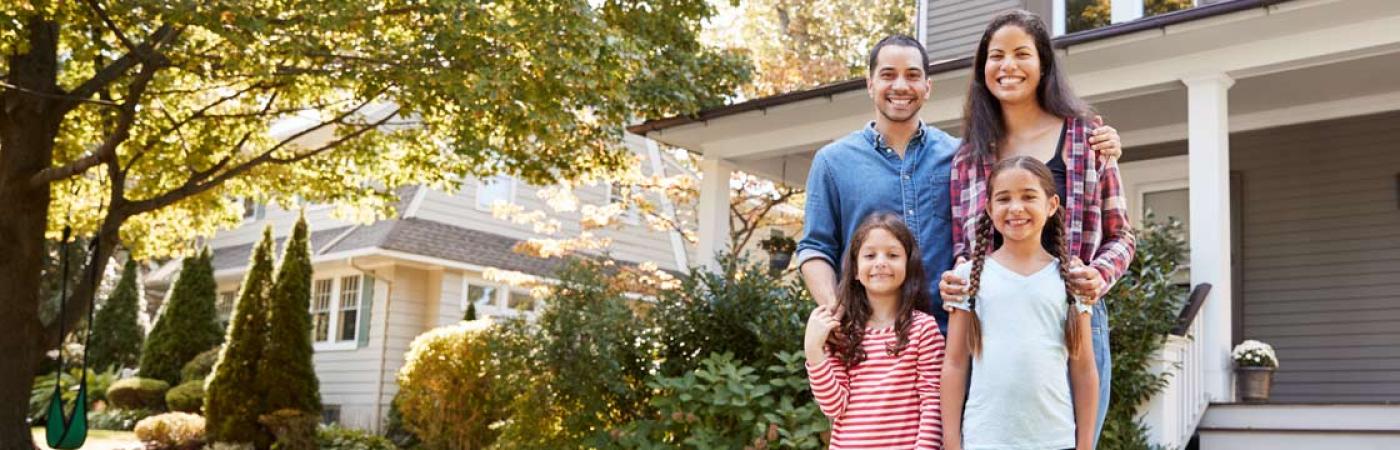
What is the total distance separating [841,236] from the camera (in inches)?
101

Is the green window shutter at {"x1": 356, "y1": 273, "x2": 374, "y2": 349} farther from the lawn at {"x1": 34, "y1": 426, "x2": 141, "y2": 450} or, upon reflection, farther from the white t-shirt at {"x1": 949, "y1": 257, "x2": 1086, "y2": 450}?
the white t-shirt at {"x1": 949, "y1": 257, "x2": 1086, "y2": 450}

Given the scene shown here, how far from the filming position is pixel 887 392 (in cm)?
226

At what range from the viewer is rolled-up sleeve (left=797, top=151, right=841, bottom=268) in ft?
8.36

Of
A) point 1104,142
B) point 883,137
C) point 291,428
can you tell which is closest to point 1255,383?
point 883,137

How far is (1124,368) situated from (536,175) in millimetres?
6220

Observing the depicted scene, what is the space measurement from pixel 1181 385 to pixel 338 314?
13.7 meters

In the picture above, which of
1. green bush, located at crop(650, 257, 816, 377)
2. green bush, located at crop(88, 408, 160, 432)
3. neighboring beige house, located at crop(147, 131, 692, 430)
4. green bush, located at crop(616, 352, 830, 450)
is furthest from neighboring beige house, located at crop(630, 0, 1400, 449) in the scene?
green bush, located at crop(88, 408, 160, 432)

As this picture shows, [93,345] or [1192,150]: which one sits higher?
[1192,150]

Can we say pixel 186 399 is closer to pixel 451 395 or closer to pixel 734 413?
pixel 451 395

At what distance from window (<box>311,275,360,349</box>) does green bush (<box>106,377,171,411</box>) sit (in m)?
2.23

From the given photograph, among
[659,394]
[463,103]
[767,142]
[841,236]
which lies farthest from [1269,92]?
[841,236]

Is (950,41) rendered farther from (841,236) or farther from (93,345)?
(93,345)

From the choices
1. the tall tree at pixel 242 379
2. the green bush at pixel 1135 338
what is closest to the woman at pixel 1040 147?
the green bush at pixel 1135 338

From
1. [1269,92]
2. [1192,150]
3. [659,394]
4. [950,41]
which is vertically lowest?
[659,394]
